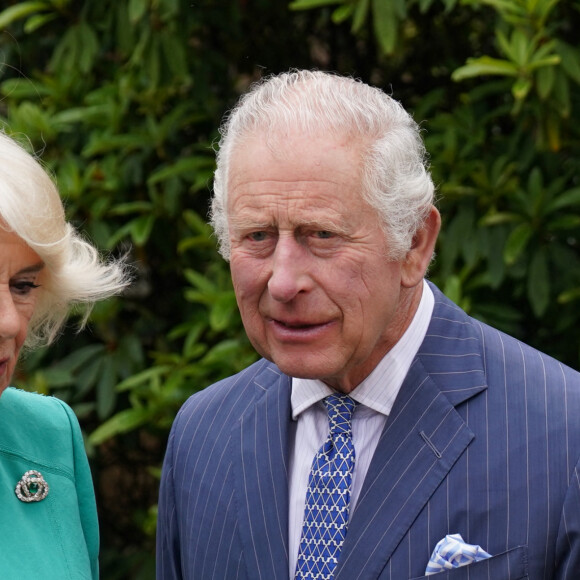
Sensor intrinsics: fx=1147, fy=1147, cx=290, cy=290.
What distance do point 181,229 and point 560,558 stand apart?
A: 81.5 inches

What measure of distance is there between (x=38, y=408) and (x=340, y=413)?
2.66 ft

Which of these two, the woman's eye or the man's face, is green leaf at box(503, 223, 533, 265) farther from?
the woman's eye

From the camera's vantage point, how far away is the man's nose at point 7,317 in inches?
94.4

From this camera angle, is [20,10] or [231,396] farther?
[20,10]

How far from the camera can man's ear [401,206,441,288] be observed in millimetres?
2373

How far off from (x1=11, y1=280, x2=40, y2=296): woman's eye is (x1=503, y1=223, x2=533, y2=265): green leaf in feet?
4.62

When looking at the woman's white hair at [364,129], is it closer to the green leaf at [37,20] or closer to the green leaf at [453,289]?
the green leaf at [453,289]

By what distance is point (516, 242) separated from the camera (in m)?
3.29

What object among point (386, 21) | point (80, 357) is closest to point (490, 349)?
point (386, 21)

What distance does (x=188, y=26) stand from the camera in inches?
145

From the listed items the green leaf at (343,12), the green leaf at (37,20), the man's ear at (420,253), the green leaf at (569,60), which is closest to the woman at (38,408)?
the man's ear at (420,253)

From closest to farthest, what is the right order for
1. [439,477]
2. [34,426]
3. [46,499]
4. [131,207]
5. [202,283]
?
[439,477]
[46,499]
[34,426]
[202,283]
[131,207]

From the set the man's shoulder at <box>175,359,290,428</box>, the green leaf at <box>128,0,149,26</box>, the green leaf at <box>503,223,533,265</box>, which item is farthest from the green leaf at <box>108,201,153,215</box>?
the green leaf at <box>503,223,533,265</box>

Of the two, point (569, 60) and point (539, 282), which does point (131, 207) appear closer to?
point (539, 282)
